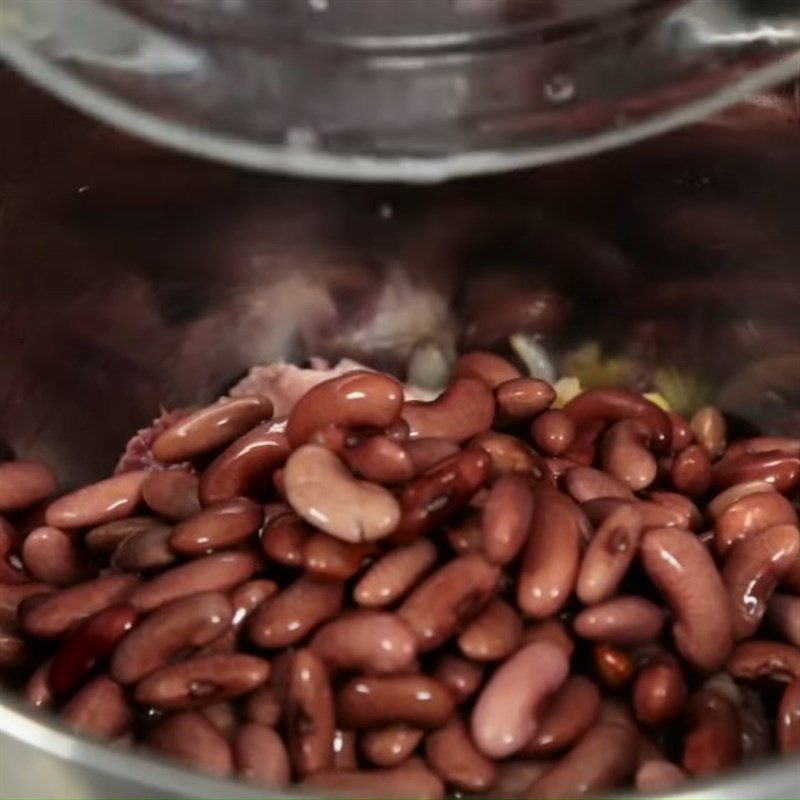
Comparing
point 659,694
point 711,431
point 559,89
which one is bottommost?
point 711,431

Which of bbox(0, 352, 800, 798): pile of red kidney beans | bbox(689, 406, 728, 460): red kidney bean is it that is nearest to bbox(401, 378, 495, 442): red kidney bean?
bbox(0, 352, 800, 798): pile of red kidney beans

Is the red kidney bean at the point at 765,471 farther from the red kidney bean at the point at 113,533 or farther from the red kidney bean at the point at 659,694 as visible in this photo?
the red kidney bean at the point at 113,533

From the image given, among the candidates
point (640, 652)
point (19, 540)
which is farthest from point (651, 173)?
point (19, 540)

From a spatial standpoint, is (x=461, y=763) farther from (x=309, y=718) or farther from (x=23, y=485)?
(x=23, y=485)

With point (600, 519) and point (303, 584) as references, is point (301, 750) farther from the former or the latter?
point (600, 519)

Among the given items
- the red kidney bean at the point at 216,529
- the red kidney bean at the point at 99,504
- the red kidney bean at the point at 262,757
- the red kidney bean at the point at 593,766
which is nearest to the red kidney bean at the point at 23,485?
the red kidney bean at the point at 99,504

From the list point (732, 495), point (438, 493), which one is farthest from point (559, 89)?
point (732, 495)

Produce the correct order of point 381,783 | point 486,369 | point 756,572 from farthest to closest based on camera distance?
point 486,369
point 756,572
point 381,783

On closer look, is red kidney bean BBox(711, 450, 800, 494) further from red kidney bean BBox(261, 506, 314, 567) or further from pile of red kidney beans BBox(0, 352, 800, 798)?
red kidney bean BBox(261, 506, 314, 567)
